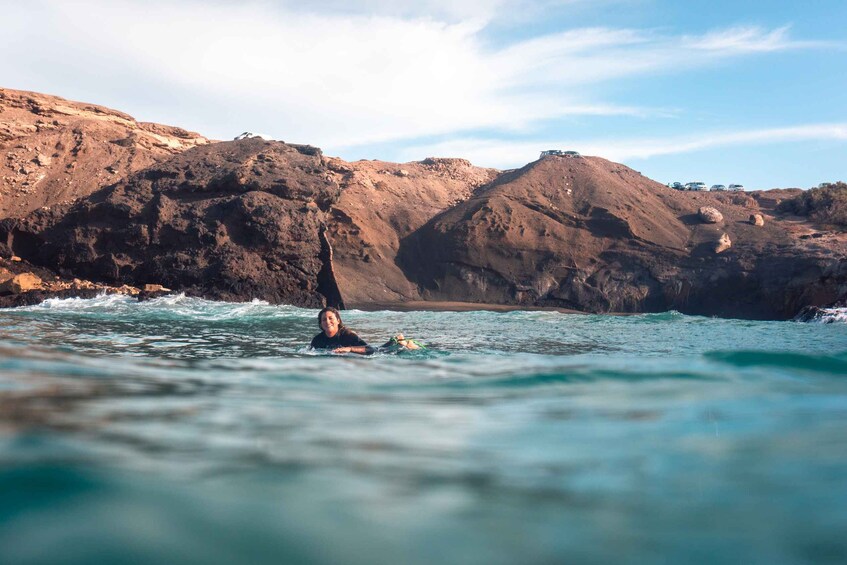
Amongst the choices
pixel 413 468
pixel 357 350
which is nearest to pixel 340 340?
pixel 357 350

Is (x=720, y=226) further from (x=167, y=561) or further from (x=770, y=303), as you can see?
(x=167, y=561)

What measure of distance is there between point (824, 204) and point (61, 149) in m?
33.2

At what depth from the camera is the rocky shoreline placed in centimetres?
2027

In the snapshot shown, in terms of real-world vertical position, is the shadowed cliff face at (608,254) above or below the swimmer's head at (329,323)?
above

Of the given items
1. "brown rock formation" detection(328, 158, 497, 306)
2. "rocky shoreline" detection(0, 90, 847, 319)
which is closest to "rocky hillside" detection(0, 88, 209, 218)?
"rocky shoreline" detection(0, 90, 847, 319)

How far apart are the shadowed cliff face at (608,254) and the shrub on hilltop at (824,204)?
4.60 feet

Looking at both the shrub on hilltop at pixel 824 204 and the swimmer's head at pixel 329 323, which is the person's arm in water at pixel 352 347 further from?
the shrub on hilltop at pixel 824 204

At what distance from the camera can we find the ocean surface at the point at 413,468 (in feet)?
4.47

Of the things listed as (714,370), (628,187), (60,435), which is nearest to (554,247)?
(628,187)

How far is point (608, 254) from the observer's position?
2870 cm

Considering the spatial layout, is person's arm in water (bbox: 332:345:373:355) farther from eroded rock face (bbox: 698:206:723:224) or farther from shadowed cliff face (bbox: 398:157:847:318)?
eroded rock face (bbox: 698:206:723:224)

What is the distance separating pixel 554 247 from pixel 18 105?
2186cm

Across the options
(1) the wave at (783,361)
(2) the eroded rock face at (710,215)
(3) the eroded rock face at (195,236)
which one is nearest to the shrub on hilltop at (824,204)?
(2) the eroded rock face at (710,215)

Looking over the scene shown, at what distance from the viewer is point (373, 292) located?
27031 mm
